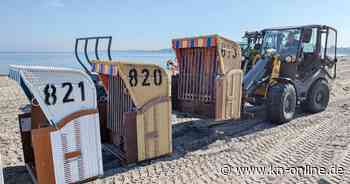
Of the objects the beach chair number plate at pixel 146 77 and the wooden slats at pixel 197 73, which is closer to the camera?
the beach chair number plate at pixel 146 77

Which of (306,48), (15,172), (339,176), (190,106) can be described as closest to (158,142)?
(190,106)

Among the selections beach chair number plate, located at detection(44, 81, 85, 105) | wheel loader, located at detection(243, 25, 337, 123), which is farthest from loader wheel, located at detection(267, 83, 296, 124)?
beach chair number plate, located at detection(44, 81, 85, 105)

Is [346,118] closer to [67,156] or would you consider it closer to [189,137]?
[189,137]

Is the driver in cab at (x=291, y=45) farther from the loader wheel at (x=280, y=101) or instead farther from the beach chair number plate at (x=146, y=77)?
the beach chair number plate at (x=146, y=77)

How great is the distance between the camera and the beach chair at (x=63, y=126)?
2.67 m

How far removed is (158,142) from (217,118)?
1301mm

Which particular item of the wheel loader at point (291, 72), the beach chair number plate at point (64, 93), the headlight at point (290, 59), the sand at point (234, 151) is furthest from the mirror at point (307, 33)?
the beach chair number plate at point (64, 93)

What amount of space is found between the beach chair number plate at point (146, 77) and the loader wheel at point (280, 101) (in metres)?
2.82

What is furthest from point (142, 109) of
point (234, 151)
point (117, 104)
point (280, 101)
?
point (280, 101)

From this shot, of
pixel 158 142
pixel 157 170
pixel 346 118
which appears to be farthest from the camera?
pixel 346 118

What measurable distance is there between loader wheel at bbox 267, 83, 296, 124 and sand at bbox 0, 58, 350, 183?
0.63 ft

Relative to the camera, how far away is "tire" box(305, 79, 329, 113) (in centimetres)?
645

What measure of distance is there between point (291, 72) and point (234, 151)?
2.99 meters

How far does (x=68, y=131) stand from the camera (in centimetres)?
287
